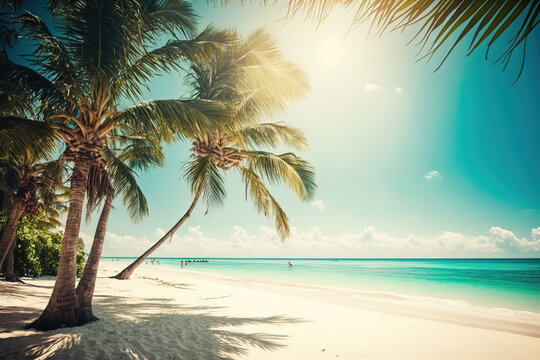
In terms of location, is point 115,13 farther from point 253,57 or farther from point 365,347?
point 365,347

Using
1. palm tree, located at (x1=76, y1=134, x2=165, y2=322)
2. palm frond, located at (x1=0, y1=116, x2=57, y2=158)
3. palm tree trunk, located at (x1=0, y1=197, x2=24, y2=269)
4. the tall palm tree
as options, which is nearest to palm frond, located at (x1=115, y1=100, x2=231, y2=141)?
the tall palm tree

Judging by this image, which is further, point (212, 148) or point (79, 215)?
point (212, 148)

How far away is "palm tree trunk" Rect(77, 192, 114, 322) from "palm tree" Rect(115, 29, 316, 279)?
2.53 metres

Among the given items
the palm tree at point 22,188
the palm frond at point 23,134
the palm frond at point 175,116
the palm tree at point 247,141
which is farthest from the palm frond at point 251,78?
the palm tree at point 22,188

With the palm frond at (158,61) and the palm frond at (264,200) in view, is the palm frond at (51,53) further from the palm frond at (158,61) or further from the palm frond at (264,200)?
the palm frond at (264,200)

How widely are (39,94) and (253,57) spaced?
4.38 m

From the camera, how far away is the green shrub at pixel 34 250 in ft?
34.1

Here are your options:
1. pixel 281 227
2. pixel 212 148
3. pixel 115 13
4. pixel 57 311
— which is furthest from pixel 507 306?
pixel 115 13

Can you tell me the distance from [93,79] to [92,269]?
3908mm

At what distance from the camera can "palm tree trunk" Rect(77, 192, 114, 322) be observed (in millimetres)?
4770

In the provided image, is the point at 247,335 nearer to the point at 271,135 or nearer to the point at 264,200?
the point at 264,200

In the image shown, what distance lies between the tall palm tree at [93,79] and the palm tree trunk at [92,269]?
0.90 feet

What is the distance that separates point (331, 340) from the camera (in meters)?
4.65

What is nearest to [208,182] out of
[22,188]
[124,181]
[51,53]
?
[124,181]
